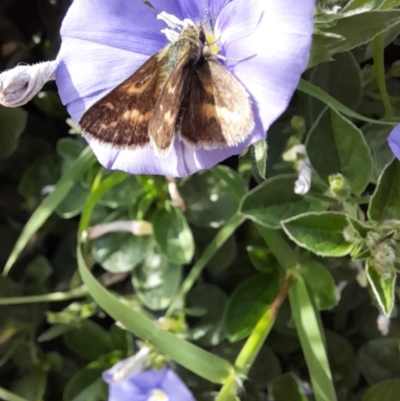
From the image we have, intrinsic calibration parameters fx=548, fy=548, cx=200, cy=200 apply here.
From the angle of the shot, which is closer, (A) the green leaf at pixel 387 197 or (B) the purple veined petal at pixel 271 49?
(B) the purple veined petal at pixel 271 49

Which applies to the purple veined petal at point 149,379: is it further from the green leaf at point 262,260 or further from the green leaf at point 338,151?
the green leaf at point 338,151

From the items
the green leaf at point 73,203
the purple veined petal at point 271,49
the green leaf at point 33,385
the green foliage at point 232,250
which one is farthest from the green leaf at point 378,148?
the green leaf at point 33,385

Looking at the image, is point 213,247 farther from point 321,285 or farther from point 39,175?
point 39,175

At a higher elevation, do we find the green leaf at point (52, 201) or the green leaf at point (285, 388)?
the green leaf at point (52, 201)

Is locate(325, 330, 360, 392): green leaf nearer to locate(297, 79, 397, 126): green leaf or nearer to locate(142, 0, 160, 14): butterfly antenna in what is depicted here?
locate(297, 79, 397, 126): green leaf

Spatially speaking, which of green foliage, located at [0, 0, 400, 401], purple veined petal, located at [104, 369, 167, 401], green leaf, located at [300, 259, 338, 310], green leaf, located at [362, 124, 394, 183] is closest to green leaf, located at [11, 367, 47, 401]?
green foliage, located at [0, 0, 400, 401]

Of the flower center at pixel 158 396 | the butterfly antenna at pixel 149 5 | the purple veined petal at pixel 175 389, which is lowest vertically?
the flower center at pixel 158 396

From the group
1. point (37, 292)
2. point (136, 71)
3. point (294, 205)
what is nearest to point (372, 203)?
point (294, 205)
